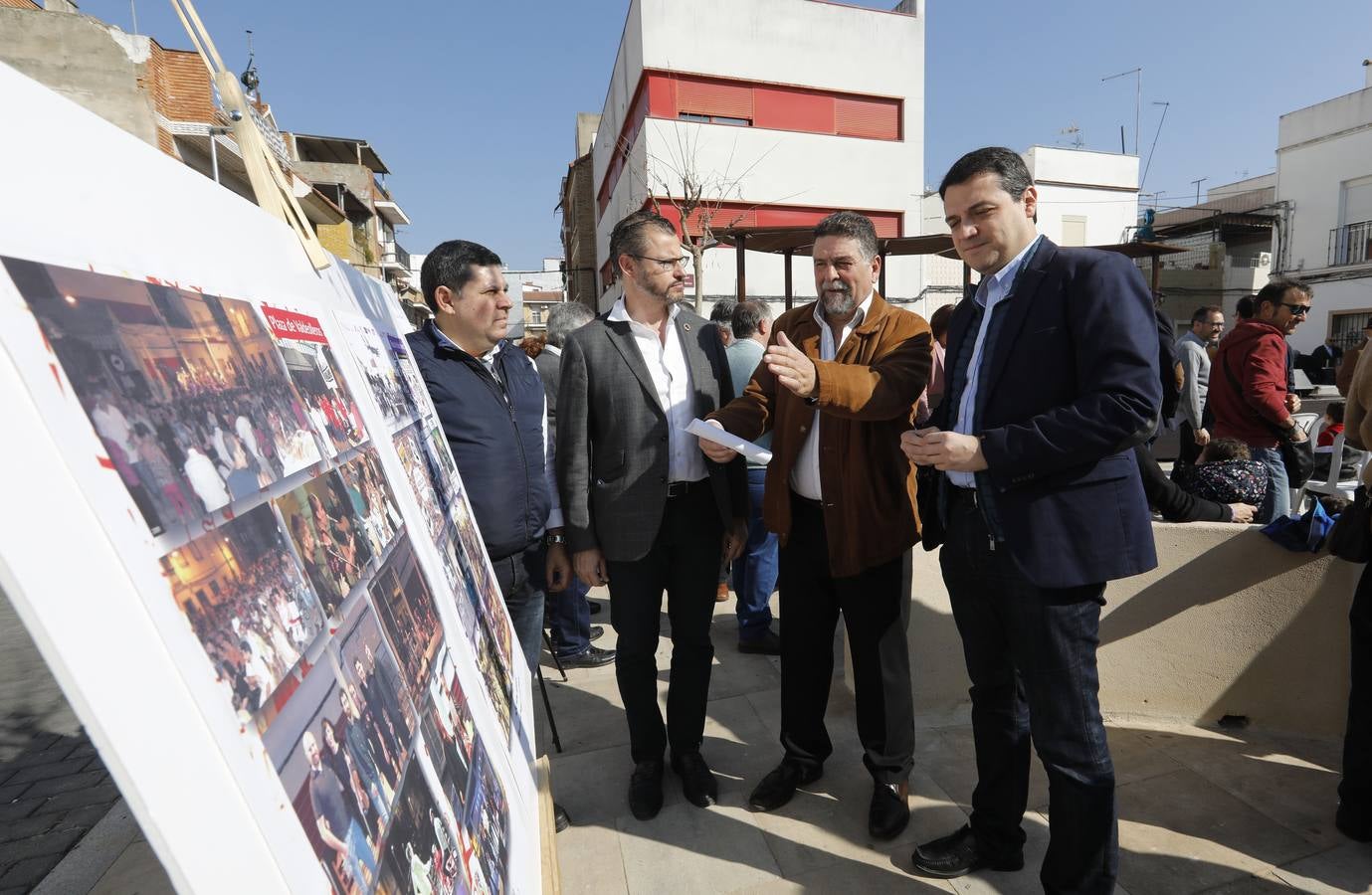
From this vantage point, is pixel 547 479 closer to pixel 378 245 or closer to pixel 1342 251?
pixel 1342 251

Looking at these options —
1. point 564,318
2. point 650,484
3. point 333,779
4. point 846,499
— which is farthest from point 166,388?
point 564,318

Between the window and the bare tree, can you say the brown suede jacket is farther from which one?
the window

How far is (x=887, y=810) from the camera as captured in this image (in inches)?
93.1

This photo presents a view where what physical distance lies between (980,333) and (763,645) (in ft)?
8.21

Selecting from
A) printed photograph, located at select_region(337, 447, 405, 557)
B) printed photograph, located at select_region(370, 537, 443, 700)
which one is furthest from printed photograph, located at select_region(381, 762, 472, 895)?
printed photograph, located at select_region(337, 447, 405, 557)

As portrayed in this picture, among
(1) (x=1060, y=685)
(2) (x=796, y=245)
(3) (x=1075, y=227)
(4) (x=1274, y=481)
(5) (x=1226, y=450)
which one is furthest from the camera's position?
(3) (x=1075, y=227)

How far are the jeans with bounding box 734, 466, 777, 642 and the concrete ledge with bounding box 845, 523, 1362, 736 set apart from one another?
1.06 m

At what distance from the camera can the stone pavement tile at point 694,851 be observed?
2.20 meters

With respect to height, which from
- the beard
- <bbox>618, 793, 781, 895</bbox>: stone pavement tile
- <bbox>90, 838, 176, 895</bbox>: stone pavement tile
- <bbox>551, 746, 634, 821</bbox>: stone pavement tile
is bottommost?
<bbox>551, 746, 634, 821</bbox>: stone pavement tile

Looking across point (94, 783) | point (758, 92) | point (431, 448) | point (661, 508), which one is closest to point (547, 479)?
point (661, 508)

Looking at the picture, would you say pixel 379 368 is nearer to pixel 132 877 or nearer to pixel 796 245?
pixel 132 877

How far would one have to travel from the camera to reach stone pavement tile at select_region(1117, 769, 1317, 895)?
212 centimetres

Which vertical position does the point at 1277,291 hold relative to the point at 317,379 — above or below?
below

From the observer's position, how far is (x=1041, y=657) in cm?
181
